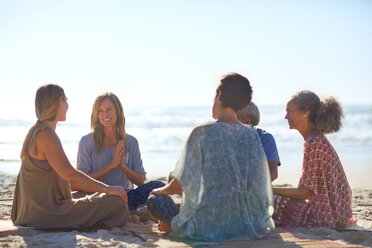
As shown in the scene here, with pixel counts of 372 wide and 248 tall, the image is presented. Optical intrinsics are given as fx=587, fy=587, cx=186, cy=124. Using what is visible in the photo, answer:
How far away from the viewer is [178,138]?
23.3 metres

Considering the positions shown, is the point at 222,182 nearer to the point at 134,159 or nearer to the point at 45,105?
the point at 45,105

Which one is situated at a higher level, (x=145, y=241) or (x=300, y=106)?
(x=300, y=106)

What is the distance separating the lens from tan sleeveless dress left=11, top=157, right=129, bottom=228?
5348mm

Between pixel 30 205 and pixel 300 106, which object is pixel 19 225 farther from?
pixel 300 106

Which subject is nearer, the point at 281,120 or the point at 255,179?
the point at 255,179

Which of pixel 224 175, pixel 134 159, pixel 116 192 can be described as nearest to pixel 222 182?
pixel 224 175

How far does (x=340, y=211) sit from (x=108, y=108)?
105 inches

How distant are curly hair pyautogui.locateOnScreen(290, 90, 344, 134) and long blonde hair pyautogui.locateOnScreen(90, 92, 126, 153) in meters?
1.92

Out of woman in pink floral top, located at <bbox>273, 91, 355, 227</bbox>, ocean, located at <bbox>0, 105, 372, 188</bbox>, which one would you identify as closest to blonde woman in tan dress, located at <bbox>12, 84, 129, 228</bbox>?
woman in pink floral top, located at <bbox>273, 91, 355, 227</bbox>

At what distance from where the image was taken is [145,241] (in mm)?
4859

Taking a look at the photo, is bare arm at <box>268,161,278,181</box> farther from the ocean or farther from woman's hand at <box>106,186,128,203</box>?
the ocean

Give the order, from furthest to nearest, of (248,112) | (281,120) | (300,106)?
(281,120), (248,112), (300,106)

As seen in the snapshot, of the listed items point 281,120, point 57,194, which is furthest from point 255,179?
point 281,120

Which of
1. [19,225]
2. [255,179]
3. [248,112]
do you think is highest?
[248,112]
